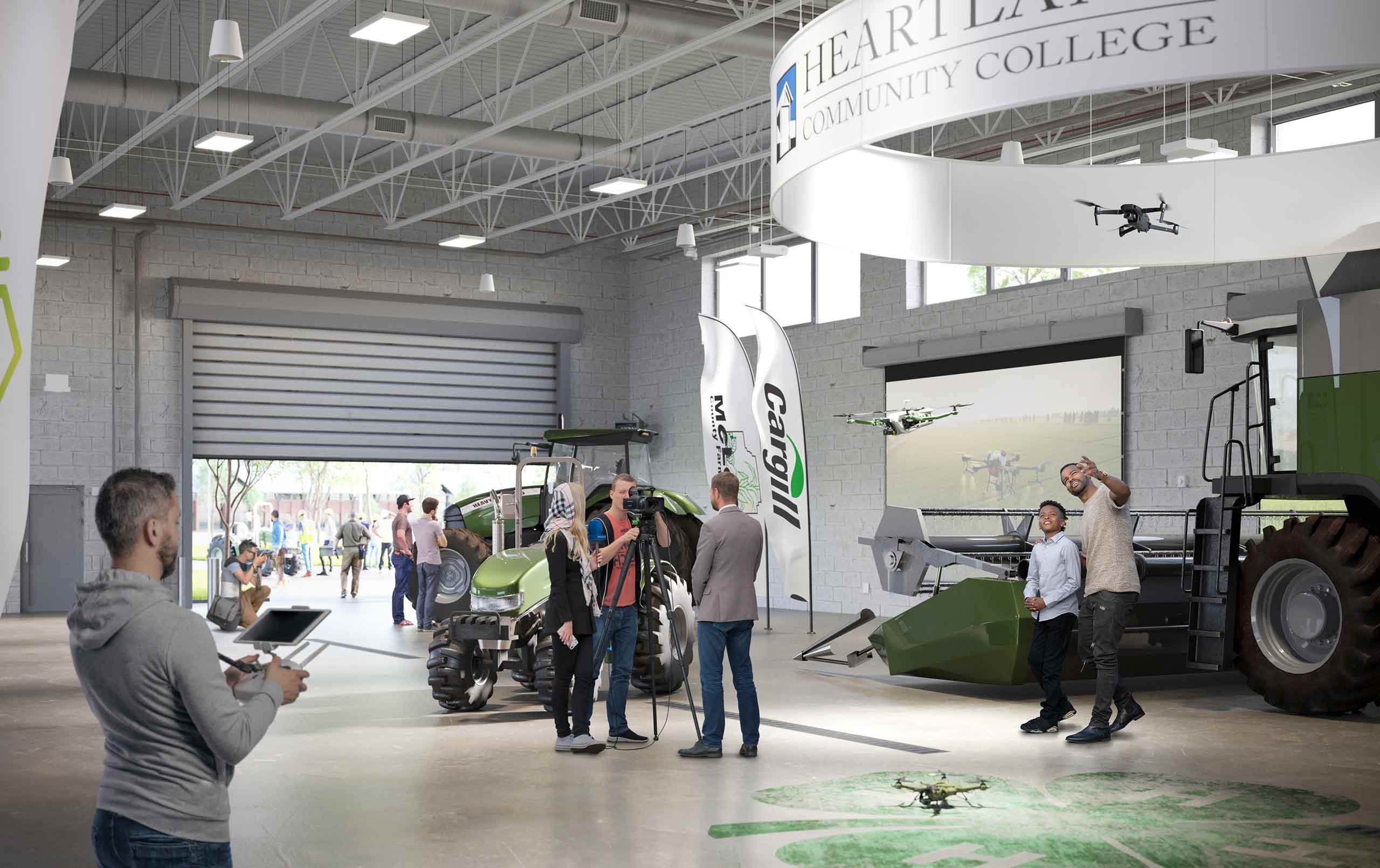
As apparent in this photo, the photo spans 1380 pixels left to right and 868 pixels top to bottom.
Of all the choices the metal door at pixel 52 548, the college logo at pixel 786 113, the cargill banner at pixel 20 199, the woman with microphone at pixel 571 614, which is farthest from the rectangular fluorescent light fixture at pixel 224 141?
the cargill banner at pixel 20 199

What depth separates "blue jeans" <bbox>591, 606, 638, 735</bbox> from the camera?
7.90 meters

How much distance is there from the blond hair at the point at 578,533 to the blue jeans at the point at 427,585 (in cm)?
843

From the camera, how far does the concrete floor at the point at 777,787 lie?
18.1ft

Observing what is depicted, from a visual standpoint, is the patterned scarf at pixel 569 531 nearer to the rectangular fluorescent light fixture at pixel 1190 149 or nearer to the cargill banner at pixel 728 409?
the cargill banner at pixel 728 409

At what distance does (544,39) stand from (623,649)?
10023 millimetres

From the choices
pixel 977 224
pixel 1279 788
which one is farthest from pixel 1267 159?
pixel 1279 788

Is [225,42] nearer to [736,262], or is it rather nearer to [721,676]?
[721,676]

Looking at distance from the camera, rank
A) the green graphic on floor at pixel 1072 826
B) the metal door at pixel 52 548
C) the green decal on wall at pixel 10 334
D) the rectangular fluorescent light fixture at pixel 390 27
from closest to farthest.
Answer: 1. the green decal on wall at pixel 10 334
2. the green graphic on floor at pixel 1072 826
3. the rectangular fluorescent light fixture at pixel 390 27
4. the metal door at pixel 52 548

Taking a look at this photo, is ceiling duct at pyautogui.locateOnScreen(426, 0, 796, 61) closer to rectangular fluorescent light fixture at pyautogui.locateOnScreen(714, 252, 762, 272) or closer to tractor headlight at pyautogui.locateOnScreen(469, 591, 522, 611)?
tractor headlight at pyautogui.locateOnScreen(469, 591, 522, 611)

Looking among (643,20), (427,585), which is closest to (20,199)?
(643,20)

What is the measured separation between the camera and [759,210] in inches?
792

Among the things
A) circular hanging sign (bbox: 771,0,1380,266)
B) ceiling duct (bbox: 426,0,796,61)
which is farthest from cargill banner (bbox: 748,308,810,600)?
circular hanging sign (bbox: 771,0,1380,266)

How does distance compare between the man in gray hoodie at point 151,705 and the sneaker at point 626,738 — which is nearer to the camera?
the man in gray hoodie at point 151,705

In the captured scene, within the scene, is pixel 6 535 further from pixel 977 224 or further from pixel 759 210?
pixel 759 210
